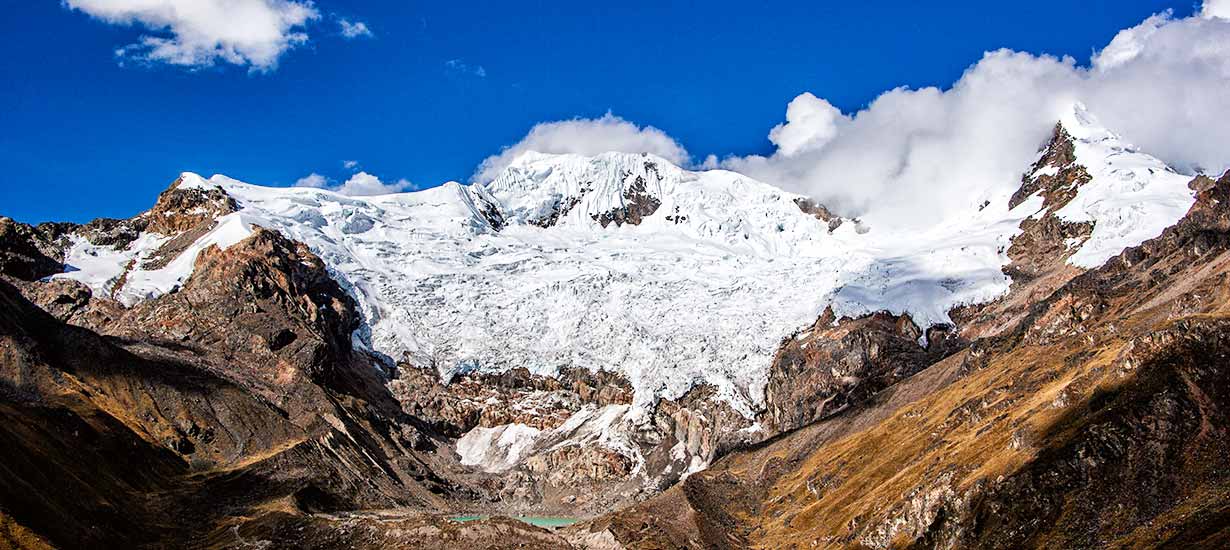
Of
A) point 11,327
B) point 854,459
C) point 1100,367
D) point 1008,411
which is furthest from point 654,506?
point 11,327

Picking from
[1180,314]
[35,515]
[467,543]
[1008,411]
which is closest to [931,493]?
[1008,411]

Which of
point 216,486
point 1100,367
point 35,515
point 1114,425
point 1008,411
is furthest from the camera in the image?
point 216,486

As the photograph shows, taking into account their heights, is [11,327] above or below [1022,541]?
above

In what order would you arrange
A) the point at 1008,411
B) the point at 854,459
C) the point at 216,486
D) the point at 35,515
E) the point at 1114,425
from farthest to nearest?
the point at 216,486 < the point at 854,459 < the point at 1008,411 < the point at 35,515 < the point at 1114,425

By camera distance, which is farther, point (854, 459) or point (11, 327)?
point (11, 327)

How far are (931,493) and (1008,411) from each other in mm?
32295

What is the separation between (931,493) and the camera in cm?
12306

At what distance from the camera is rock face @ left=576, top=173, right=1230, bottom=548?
100375 mm

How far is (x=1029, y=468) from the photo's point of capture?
113 meters

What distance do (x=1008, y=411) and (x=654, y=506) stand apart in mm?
67018

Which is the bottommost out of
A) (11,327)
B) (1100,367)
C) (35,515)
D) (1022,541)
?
(1022,541)

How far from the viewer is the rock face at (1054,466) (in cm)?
10038

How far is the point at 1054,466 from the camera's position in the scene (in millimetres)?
110562

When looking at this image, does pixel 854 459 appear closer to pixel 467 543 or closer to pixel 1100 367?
pixel 1100 367
